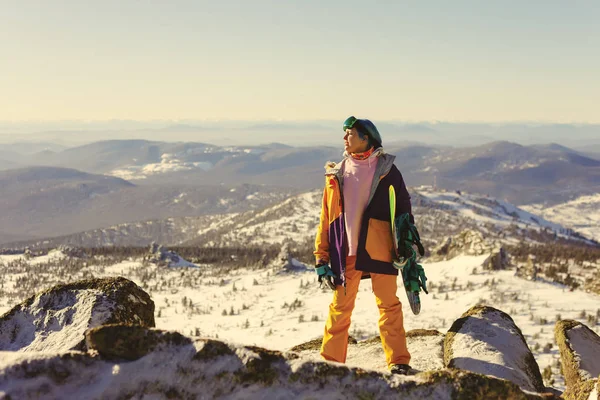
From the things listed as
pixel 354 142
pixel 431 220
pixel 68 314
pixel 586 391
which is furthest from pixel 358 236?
pixel 431 220

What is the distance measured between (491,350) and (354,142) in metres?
2.94

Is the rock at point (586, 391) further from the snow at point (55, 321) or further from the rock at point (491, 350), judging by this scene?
the snow at point (55, 321)

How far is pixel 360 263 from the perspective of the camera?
4953mm

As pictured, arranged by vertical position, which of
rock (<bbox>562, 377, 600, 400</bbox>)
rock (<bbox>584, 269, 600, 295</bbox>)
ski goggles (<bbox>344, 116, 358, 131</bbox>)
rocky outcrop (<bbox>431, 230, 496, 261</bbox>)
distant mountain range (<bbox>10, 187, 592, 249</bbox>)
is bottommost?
distant mountain range (<bbox>10, 187, 592, 249</bbox>)

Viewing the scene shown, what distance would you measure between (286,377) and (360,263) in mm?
2328

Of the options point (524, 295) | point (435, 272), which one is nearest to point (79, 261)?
point (435, 272)

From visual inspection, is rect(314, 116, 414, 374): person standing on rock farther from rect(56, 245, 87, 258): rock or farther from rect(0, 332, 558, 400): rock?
rect(56, 245, 87, 258): rock

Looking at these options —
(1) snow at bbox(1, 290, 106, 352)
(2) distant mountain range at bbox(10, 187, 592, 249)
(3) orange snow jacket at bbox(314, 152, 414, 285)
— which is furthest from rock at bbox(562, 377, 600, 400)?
(2) distant mountain range at bbox(10, 187, 592, 249)

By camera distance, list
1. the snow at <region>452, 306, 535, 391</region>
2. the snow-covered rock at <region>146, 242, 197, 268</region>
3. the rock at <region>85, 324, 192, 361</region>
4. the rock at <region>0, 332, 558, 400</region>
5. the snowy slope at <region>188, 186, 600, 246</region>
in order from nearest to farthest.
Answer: the rock at <region>0, 332, 558, 400</region> < the rock at <region>85, 324, 192, 361</region> < the snow at <region>452, 306, 535, 391</region> < the snow-covered rock at <region>146, 242, 197, 268</region> < the snowy slope at <region>188, 186, 600, 246</region>

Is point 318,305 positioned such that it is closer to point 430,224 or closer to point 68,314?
point 68,314

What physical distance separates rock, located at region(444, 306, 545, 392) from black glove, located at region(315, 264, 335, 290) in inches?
62.6

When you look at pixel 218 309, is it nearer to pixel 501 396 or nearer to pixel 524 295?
pixel 524 295

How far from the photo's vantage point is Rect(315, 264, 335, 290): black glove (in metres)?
4.98

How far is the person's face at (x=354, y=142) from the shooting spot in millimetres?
5117
